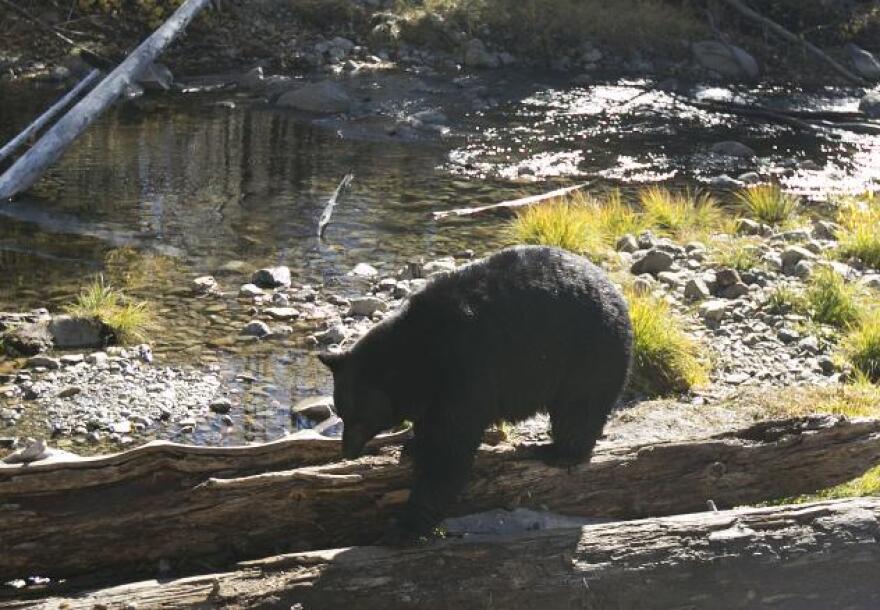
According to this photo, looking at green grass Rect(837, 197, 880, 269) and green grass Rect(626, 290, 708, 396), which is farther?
green grass Rect(837, 197, 880, 269)

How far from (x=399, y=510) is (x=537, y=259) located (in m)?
1.39

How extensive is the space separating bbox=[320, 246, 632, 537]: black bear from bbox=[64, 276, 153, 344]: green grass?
4049 millimetres

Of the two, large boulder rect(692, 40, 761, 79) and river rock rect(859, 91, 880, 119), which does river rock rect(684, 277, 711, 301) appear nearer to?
river rock rect(859, 91, 880, 119)

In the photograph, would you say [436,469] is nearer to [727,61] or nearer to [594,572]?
[594,572]

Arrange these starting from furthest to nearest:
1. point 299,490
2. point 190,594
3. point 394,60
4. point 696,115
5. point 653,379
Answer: point 394,60, point 696,115, point 653,379, point 299,490, point 190,594

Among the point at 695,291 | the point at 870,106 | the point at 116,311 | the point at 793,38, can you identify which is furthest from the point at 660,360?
the point at 793,38

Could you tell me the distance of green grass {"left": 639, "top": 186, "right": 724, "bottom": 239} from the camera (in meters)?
12.2

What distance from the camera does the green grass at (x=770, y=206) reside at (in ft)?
42.4

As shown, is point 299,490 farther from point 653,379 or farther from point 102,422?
point 653,379

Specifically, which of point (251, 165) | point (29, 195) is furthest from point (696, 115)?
point (29, 195)

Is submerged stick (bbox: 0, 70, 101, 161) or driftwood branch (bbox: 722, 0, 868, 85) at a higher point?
driftwood branch (bbox: 722, 0, 868, 85)

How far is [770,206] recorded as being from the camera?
1302 centimetres

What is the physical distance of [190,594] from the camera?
4.53 meters

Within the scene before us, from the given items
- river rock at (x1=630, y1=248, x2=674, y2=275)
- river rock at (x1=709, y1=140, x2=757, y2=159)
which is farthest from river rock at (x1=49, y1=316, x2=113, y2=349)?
river rock at (x1=709, y1=140, x2=757, y2=159)
